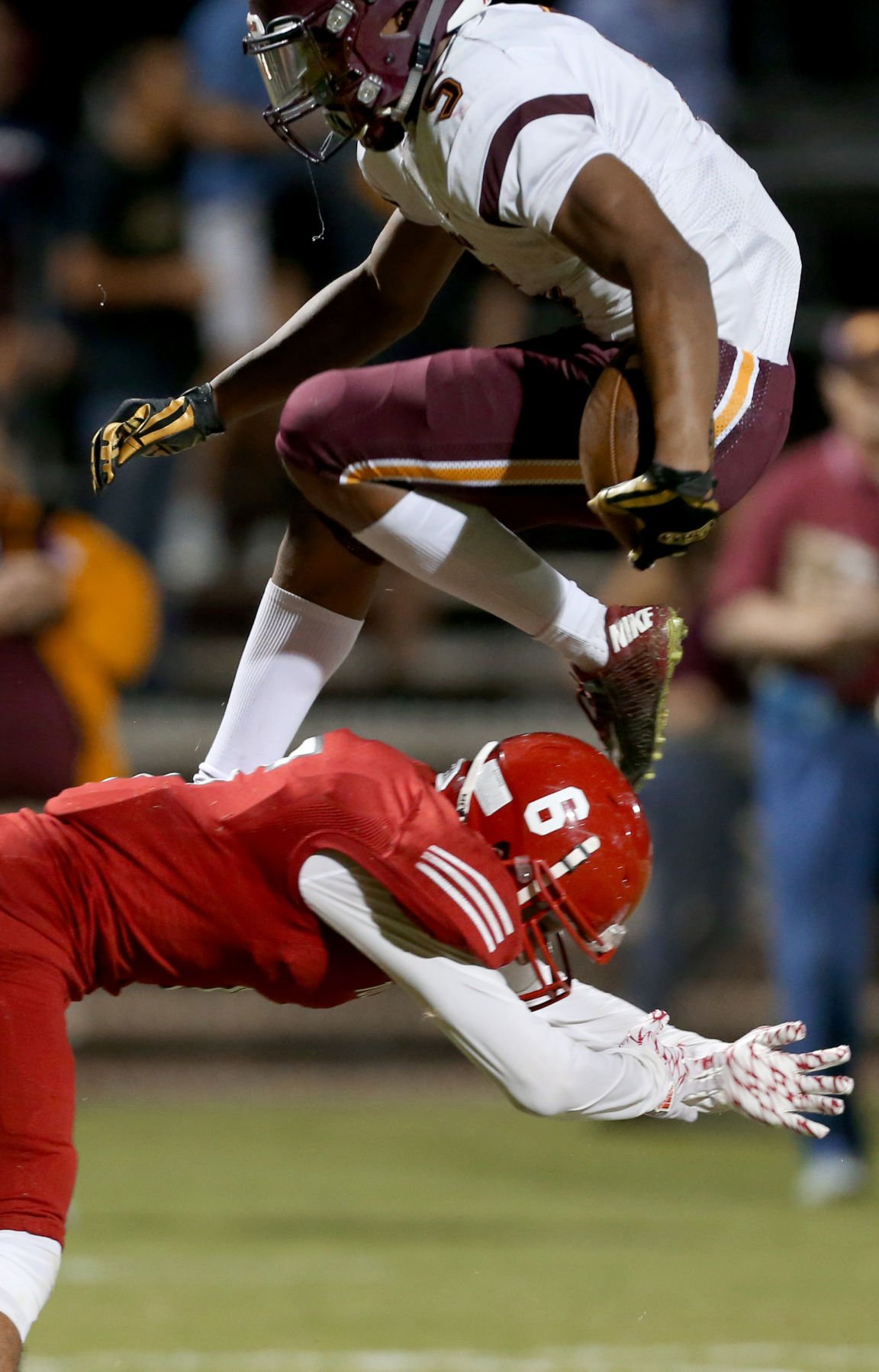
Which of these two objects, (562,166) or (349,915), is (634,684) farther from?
(562,166)

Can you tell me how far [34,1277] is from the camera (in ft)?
10.3

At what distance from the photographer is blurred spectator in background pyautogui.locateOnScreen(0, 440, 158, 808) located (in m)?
6.23

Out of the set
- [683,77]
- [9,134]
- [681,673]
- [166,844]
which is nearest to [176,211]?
[9,134]

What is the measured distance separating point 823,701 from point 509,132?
11.7 feet

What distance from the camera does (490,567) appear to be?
12.0 feet

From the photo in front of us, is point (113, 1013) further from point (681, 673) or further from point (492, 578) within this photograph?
point (492, 578)

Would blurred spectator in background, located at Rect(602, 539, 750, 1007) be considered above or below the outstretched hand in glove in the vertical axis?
below

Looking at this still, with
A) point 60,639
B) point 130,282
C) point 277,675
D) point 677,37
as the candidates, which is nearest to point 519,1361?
point 277,675

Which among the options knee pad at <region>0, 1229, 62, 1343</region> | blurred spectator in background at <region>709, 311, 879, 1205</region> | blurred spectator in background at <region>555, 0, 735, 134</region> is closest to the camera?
knee pad at <region>0, 1229, 62, 1343</region>

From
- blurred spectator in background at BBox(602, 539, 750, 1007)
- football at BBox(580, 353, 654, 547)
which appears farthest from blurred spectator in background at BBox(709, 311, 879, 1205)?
football at BBox(580, 353, 654, 547)

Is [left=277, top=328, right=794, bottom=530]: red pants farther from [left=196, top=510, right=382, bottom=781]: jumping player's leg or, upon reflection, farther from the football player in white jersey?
[left=196, top=510, right=382, bottom=781]: jumping player's leg

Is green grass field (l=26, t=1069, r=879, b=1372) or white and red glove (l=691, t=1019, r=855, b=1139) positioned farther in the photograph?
green grass field (l=26, t=1069, r=879, b=1372)

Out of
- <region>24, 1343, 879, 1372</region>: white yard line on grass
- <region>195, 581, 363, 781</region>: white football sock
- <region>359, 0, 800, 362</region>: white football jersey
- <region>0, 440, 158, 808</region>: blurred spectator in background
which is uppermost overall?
<region>359, 0, 800, 362</region>: white football jersey

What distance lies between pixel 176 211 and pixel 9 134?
0.66 m
